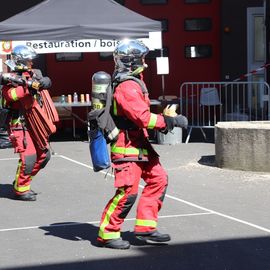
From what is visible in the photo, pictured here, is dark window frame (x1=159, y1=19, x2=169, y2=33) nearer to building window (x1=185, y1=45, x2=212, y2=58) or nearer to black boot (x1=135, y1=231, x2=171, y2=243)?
building window (x1=185, y1=45, x2=212, y2=58)

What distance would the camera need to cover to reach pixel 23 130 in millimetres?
9055

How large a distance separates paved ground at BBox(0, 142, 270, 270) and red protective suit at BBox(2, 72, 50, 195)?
312 millimetres

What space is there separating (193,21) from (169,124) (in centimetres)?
1115

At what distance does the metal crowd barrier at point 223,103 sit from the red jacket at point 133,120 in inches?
343

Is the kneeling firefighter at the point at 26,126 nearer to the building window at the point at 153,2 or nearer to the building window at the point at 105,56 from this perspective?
the building window at the point at 105,56

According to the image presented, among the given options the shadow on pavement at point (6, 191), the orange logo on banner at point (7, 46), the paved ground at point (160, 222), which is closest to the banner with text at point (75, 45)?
the orange logo on banner at point (7, 46)

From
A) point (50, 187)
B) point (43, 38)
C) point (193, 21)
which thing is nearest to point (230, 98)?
A: point (193, 21)

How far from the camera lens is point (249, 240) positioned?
6.84 meters

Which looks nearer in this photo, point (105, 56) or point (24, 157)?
point (24, 157)

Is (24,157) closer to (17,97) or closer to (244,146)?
(17,97)

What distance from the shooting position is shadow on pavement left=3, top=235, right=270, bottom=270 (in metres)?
6.04

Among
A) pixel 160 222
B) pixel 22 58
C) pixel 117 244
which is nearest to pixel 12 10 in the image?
pixel 22 58

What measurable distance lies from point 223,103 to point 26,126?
8.25m

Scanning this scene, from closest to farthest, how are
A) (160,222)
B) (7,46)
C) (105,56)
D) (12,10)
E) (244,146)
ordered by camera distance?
(160,222) < (244,146) < (7,46) < (12,10) < (105,56)
